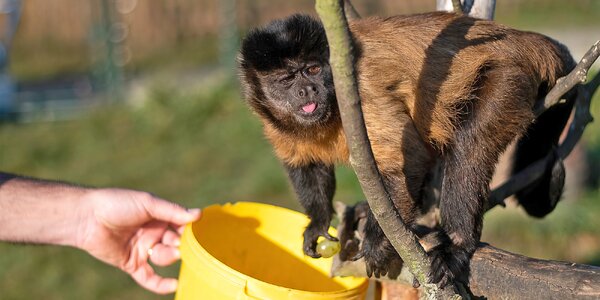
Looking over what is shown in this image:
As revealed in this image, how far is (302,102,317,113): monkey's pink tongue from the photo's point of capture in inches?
160

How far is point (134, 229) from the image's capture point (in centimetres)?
440

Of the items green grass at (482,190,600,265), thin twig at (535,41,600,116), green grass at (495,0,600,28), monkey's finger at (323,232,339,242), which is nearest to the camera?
thin twig at (535,41,600,116)

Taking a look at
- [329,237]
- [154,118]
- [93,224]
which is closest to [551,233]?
[329,237]

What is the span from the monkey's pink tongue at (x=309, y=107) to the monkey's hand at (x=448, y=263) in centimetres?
94

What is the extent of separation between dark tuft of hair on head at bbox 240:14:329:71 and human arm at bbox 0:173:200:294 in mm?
945

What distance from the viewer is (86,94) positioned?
12.5 metres

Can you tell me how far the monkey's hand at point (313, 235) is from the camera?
156 inches

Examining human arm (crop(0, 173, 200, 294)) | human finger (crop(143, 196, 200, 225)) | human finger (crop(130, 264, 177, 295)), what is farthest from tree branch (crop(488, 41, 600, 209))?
human finger (crop(130, 264, 177, 295))

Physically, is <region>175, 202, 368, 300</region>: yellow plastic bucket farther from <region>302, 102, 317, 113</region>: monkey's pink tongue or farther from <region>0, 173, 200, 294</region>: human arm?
<region>302, 102, 317, 113</region>: monkey's pink tongue

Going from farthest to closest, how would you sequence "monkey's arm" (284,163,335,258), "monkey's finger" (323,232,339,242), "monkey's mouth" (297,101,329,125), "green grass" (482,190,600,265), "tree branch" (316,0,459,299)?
"green grass" (482,190,600,265)
"monkey's arm" (284,163,335,258)
"monkey's mouth" (297,101,329,125)
"monkey's finger" (323,232,339,242)
"tree branch" (316,0,459,299)

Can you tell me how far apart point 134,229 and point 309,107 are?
45.0 inches

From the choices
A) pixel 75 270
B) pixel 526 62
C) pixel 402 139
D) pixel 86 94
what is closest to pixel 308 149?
pixel 402 139

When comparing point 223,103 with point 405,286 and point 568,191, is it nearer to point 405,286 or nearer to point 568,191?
point 568,191

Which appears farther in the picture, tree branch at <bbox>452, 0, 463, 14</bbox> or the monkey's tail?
the monkey's tail
